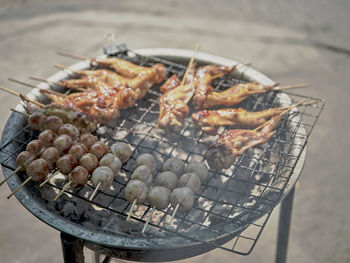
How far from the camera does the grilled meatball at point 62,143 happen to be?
288 centimetres

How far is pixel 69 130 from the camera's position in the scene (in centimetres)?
300

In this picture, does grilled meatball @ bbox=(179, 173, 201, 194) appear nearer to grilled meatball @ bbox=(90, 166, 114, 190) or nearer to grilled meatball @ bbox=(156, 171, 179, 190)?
grilled meatball @ bbox=(156, 171, 179, 190)

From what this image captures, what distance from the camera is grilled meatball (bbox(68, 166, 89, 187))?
8.79 ft

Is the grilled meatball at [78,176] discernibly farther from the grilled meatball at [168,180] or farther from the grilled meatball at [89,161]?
the grilled meatball at [168,180]

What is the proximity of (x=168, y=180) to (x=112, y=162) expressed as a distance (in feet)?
1.44

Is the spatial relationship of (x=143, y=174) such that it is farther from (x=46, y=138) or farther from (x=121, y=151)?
(x=46, y=138)

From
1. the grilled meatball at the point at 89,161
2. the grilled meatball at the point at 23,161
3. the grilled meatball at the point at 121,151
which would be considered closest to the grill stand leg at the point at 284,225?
the grilled meatball at the point at 121,151

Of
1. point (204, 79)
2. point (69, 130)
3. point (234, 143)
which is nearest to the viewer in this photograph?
point (69, 130)

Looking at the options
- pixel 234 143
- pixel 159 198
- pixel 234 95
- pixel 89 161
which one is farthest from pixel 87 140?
pixel 234 95

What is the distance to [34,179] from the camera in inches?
105

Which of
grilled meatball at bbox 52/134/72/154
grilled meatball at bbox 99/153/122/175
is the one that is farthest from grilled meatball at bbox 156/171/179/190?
grilled meatball at bbox 52/134/72/154

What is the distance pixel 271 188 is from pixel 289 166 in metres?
0.23

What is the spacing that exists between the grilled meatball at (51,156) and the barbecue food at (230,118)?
1.22m

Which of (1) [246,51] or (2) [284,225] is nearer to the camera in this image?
(2) [284,225]
